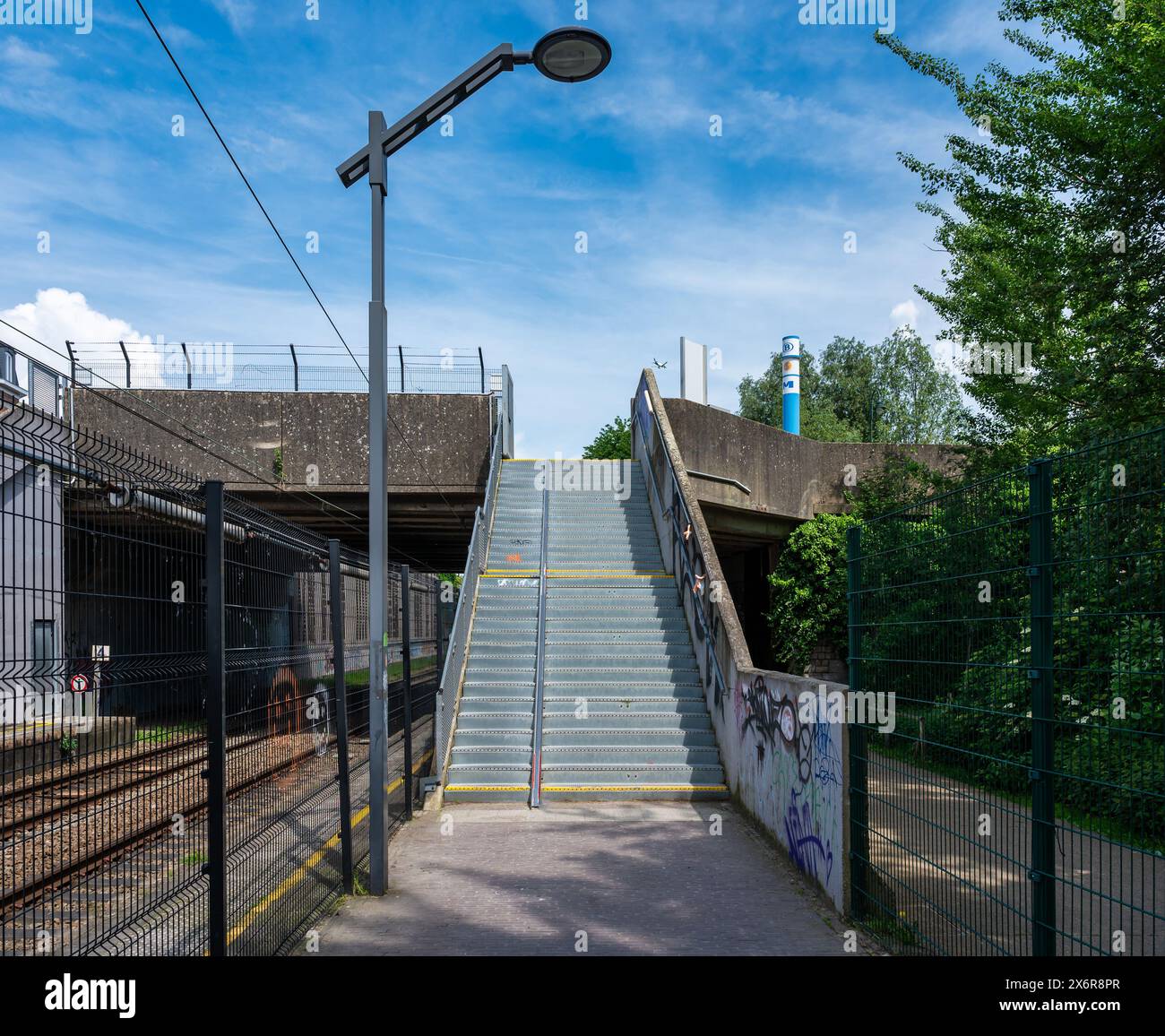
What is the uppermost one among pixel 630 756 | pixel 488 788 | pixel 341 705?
pixel 341 705

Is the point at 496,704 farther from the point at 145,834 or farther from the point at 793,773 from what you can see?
the point at 145,834

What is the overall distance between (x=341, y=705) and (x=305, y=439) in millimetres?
13089

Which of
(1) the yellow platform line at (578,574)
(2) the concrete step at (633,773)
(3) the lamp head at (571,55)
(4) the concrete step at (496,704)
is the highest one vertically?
(3) the lamp head at (571,55)

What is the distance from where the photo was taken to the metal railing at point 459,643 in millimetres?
11289

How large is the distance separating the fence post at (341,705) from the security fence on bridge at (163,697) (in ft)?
0.06

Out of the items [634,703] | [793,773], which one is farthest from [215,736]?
[634,703]

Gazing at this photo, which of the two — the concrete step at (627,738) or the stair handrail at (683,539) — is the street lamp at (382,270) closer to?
the concrete step at (627,738)

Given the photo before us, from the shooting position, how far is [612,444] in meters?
52.2

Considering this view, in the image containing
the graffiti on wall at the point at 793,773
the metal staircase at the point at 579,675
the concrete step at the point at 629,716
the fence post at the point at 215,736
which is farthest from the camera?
the concrete step at the point at 629,716

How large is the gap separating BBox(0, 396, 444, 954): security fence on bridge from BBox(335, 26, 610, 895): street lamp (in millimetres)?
268

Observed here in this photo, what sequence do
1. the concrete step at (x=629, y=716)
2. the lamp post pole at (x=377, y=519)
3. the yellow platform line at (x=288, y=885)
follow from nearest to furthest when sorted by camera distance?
the yellow platform line at (x=288, y=885)
the lamp post pole at (x=377, y=519)
the concrete step at (x=629, y=716)

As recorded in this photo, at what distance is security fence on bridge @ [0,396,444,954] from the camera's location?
338 centimetres

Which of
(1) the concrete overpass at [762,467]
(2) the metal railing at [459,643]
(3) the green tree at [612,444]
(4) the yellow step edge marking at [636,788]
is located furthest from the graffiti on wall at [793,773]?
(3) the green tree at [612,444]

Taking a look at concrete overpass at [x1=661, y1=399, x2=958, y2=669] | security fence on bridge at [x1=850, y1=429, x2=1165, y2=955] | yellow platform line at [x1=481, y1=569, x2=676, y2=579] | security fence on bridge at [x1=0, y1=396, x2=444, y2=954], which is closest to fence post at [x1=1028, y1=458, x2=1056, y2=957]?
security fence on bridge at [x1=850, y1=429, x2=1165, y2=955]
